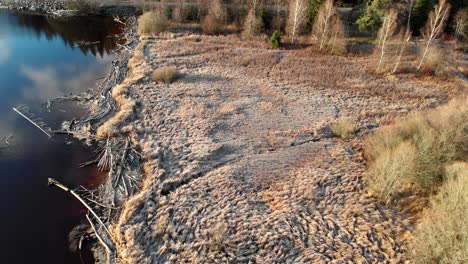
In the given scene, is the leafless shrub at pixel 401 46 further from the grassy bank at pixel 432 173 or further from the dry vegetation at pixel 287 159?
the grassy bank at pixel 432 173

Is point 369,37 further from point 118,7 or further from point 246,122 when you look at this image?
point 118,7

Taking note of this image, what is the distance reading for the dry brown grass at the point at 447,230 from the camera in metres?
12.9

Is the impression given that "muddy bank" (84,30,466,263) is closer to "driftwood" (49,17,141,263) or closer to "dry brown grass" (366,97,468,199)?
"driftwood" (49,17,141,263)

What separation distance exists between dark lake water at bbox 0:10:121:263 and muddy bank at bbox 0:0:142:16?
955cm

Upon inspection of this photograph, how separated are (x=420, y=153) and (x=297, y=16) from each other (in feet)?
81.6

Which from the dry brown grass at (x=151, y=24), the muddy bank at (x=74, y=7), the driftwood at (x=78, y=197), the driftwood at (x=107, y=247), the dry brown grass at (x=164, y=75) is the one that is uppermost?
the muddy bank at (x=74, y=7)

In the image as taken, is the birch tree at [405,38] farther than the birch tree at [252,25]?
No

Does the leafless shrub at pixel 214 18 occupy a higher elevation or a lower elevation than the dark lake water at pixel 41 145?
higher

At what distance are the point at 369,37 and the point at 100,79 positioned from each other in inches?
1187

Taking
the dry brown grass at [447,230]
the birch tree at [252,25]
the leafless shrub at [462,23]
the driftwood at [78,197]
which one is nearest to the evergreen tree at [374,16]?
the leafless shrub at [462,23]

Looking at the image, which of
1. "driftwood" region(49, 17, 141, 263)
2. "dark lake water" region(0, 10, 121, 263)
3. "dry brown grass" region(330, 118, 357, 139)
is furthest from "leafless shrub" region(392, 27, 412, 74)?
"dark lake water" region(0, 10, 121, 263)

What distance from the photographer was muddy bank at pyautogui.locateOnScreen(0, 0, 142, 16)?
175 ft

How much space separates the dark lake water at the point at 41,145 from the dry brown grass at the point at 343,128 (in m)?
15.7

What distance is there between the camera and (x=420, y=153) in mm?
18875
